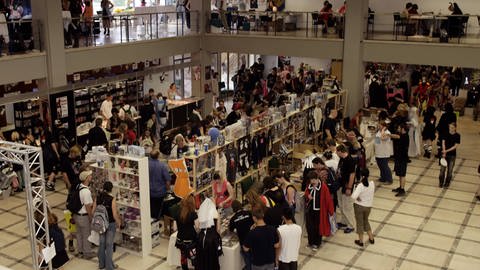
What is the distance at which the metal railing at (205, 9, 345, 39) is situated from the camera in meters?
19.2

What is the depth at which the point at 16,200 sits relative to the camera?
1248 centimetres

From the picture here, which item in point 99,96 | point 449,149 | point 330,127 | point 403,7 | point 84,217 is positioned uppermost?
point 403,7

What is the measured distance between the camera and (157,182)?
10172 millimetres

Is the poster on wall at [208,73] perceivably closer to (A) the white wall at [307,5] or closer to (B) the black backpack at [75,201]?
(A) the white wall at [307,5]

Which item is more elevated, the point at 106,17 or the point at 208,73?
the point at 106,17

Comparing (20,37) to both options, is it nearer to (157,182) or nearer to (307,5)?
(157,182)

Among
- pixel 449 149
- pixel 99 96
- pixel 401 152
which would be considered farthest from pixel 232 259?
pixel 99 96

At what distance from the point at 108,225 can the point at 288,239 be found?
2.89 meters

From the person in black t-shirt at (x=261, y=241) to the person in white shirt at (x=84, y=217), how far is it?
285cm

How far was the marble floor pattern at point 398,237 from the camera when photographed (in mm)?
9664

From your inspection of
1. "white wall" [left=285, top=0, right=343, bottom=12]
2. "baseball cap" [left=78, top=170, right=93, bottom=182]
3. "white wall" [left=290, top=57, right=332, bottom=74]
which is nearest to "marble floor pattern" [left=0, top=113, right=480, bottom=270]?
"baseball cap" [left=78, top=170, right=93, bottom=182]

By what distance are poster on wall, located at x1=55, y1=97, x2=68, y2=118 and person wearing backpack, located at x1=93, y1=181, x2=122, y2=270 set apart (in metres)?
6.61

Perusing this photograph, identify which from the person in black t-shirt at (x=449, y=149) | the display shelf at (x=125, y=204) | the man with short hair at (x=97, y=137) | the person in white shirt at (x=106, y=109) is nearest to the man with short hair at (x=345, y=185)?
the person in black t-shirt at (x=449, y=149)

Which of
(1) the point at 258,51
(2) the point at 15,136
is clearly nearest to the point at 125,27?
(1) the point at 258,51
